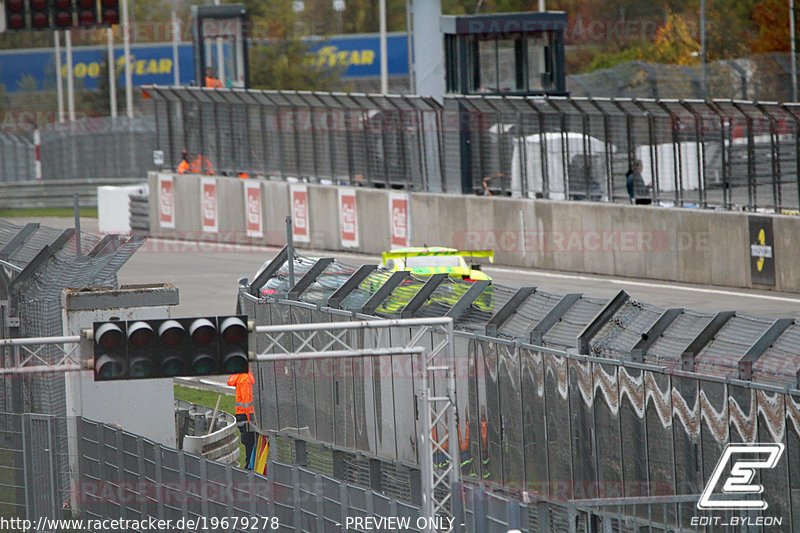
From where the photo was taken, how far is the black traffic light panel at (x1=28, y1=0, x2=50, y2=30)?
21.9 meters

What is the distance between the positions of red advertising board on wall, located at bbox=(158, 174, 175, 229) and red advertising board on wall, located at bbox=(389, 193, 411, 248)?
7.28m

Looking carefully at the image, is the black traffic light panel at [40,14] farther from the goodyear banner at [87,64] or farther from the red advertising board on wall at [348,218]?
the goodyear banner at [87,64]

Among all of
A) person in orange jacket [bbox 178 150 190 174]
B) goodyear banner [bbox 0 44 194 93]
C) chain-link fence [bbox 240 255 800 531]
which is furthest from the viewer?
goodyear banner [bbox 0 44 194 93]

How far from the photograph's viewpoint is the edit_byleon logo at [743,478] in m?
9.33

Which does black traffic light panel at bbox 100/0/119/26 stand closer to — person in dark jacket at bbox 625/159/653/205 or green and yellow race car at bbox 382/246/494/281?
green and yellow race car at bbox 382/246/494/281

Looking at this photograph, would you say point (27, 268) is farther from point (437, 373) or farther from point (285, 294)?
point (437, 373)

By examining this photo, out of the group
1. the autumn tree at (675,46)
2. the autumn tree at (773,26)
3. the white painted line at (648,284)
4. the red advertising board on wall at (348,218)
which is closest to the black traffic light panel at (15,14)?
the red advertising board on wall at (348,218)

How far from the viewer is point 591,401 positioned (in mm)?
10766

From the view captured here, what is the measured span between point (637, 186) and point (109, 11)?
9.57 meters

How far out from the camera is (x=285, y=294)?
1527cm

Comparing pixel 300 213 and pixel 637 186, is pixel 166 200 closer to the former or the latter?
pixel 300 213

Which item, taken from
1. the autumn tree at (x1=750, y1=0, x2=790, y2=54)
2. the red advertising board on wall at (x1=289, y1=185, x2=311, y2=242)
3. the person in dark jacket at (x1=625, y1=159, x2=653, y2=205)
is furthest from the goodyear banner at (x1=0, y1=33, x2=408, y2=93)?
the person in dark jacket at (x1=625, y1=159, x2=653, y2=205)

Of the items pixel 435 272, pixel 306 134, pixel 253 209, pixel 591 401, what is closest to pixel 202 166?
pixel 253 209

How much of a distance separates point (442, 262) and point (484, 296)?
7.41 metres
